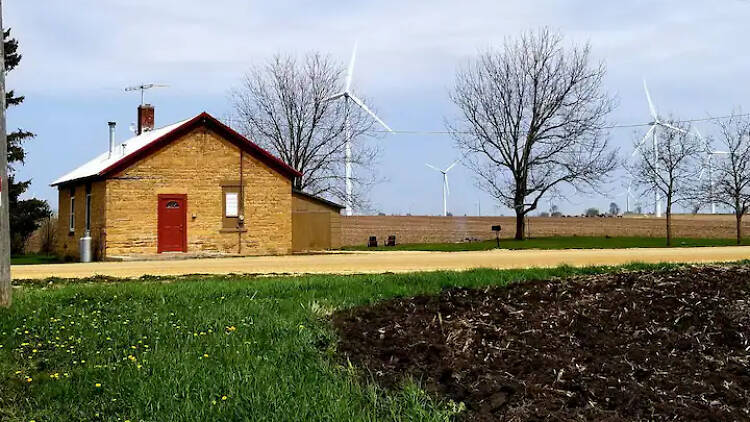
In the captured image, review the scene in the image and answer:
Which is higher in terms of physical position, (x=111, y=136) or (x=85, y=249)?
(x=111, y=136)

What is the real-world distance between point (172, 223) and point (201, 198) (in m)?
1.64

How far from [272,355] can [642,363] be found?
12.4 ft

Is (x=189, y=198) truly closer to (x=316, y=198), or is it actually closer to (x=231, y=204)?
(x=231, y=204)

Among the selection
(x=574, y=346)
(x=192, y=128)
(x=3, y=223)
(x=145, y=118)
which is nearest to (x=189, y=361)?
(x=574, y=346)

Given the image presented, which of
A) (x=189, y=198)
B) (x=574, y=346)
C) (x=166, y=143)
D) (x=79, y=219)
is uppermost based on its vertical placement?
(x=166, y=143)

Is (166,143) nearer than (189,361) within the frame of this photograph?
No

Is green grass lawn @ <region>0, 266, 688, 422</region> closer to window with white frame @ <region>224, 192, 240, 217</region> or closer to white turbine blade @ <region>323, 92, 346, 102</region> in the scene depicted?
window with white frame @ <region>224, 192, 240, 217</region>

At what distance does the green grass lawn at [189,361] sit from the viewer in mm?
7035

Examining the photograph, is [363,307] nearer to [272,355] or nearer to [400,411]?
[272,355]

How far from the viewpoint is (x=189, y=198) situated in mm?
35812

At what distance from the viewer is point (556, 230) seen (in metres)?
69.6

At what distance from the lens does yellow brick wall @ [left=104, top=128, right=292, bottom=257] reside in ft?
114

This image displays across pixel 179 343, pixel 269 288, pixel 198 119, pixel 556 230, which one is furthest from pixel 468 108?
pixel 179 343

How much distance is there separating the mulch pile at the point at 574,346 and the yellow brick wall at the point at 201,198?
25.0m
